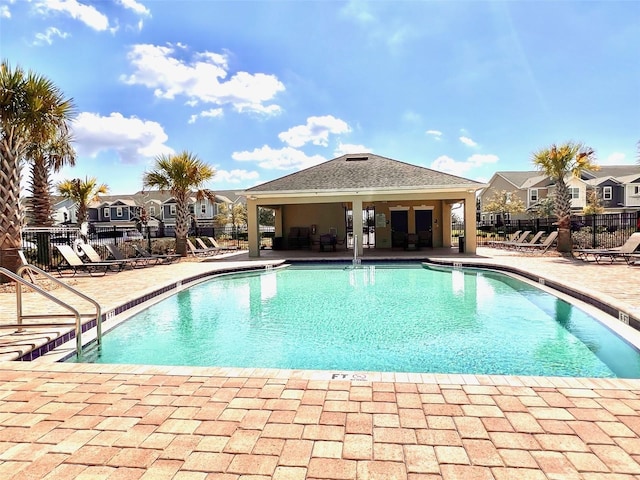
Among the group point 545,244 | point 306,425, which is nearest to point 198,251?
point 545,244

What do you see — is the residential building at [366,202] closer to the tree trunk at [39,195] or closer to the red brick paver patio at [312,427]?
the tree trunk at [39,195]

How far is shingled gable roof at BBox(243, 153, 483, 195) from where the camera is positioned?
16344 millimetres

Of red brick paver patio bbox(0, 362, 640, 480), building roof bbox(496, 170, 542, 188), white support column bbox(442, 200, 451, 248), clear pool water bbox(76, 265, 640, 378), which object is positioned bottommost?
clear pool water bbox(76, 265, 640, 378)

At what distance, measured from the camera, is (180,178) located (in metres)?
17.3

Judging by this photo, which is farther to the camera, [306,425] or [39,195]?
[39,195]

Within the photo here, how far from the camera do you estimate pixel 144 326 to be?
6.81 meters

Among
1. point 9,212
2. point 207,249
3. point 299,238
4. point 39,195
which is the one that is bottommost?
point 207,249

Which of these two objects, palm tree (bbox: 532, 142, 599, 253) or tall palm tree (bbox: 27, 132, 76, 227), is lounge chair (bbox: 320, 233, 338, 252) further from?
tall palm tree (bbox: 27, 132, 76, 227)

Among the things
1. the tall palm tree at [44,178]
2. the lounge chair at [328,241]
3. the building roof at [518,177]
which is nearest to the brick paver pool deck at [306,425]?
the tall palm tree at [44,178]

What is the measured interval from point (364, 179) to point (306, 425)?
1584 centimetres

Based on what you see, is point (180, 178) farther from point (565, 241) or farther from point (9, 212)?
point (565, 241)

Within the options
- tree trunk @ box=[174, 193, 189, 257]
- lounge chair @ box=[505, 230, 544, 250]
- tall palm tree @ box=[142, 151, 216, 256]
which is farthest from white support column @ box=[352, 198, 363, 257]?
lounge chair @ box=[505, 230, 544, 250]

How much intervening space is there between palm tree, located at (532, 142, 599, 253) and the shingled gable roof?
369 centimetres

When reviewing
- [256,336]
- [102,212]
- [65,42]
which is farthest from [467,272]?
[102,212]
